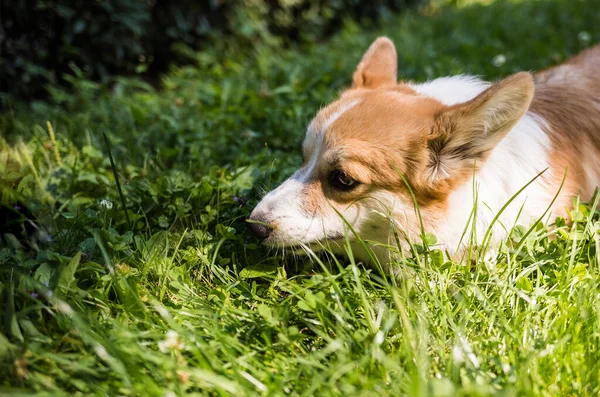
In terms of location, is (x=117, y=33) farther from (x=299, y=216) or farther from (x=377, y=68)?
(x=299, y=216)

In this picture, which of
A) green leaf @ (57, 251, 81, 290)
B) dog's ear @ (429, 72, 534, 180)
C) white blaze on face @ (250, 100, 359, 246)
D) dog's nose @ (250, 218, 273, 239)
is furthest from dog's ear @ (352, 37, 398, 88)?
green leaf @ (57, 251, 81, 290)

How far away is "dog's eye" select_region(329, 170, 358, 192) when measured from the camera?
2.40m

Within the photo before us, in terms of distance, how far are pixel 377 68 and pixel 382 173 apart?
0.86m

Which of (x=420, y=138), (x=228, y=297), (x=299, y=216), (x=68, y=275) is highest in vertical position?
(x=420, y=138)

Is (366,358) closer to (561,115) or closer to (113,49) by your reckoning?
(561,115)

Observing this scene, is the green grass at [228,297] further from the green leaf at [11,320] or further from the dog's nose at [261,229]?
the dog's nose at [261,229]

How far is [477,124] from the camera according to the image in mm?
2299

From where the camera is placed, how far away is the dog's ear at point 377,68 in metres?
2.91

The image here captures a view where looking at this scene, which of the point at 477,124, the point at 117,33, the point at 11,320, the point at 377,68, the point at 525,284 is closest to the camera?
the point at 11,320

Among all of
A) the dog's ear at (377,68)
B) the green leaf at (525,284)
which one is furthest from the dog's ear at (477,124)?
the dog's ear at (377,68)

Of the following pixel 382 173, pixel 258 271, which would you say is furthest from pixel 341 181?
pixel 258 271

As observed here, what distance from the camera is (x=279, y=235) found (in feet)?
7.75

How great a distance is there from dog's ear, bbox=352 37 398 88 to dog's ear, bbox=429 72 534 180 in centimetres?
62

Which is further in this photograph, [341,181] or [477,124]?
[341,181]
